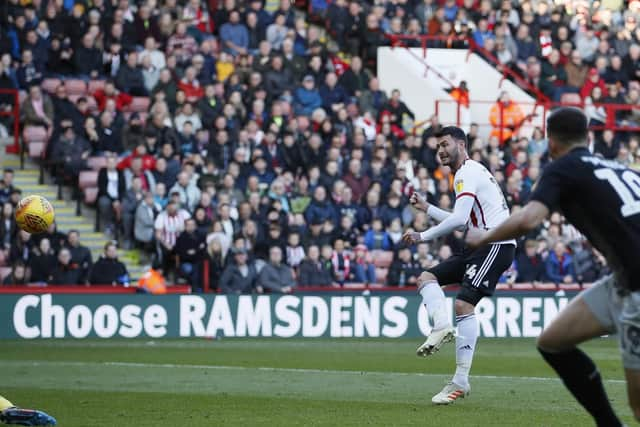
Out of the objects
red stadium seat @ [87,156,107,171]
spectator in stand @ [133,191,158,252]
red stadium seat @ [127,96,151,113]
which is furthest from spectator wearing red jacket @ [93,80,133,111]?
spectator in stand @ [133,191,158,252]

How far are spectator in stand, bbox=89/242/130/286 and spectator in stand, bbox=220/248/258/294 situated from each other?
168 centimetres

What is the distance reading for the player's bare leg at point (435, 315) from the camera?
11867 millimetres

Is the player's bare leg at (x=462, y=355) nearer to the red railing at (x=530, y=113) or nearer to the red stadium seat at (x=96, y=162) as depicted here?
the red stadium seat at (x=96, y=162)

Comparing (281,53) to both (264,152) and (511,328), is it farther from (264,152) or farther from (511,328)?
(511,328)

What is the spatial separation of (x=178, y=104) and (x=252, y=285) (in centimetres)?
425

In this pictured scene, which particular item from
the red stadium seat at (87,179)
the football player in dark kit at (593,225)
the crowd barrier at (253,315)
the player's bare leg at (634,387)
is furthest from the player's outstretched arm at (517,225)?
the red stadium seat at (87,179)

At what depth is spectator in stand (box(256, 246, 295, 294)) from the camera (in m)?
22.0

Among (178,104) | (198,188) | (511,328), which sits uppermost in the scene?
(178,104)

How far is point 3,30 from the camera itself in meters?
24.8

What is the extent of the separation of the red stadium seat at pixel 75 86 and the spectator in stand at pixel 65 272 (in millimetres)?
4334

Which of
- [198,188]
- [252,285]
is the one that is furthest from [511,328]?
[198,188]

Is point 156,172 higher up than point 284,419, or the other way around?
point 156,172

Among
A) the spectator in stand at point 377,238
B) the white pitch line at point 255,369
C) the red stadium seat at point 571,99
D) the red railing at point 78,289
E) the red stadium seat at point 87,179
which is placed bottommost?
the white pitch line at point 255,369

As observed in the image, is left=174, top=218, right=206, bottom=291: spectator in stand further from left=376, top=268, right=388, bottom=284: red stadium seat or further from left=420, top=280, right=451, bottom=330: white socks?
left=420, top=280, right=451, bottom=330: white socks
